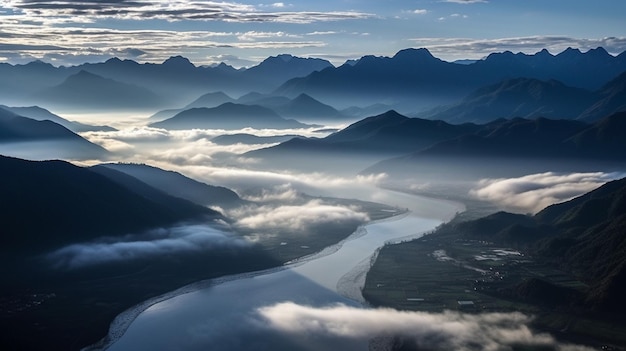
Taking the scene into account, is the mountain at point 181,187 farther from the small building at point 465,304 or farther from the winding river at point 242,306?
the small building at point 465,304

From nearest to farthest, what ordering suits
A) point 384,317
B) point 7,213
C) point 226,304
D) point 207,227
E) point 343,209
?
point 384,317 < point 226,304 < point 7,213 < point 207,227 < point 343,209

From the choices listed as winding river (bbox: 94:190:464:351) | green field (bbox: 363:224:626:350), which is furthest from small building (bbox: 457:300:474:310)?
winding river (bbox: 94:190:464:351)

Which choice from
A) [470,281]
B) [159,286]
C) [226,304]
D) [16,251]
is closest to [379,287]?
[470,281]

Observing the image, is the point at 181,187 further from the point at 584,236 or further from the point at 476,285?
the point at 584,236

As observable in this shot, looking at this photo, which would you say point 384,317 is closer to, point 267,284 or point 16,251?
point 267,284

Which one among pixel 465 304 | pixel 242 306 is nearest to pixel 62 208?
pixel 242 306

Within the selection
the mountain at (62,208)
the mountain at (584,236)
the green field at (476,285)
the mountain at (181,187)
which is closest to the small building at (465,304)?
the green field at (476,285)

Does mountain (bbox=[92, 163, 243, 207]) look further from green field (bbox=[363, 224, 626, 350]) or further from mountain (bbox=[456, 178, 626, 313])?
mountain (bbox=[456, 178, 626, 313])
